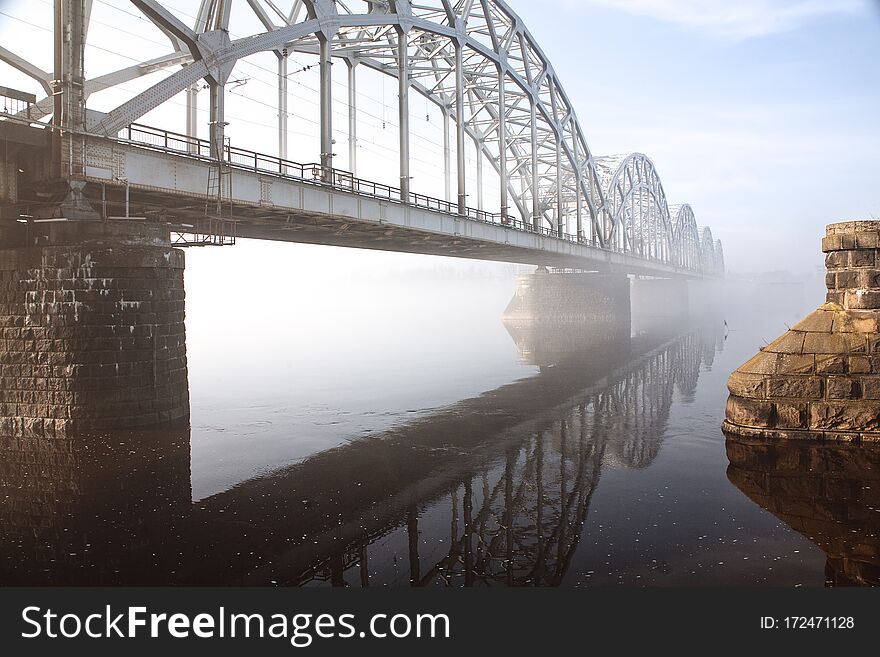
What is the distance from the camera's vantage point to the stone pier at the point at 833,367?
50.5ft

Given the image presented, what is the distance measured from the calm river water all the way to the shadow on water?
0.18 feet

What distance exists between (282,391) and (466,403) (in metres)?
8.58

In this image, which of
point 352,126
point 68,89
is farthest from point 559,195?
point 68,89

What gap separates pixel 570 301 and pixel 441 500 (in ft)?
196

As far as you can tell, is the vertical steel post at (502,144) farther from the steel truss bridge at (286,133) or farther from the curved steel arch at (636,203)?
the curved steel arch at (636,203)

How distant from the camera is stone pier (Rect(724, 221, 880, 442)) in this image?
50.5ft

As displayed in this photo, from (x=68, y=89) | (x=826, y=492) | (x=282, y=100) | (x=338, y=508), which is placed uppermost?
(x=282, y=100)

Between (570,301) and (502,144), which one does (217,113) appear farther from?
(570,301)

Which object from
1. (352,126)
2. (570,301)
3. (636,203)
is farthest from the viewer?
(636,203)

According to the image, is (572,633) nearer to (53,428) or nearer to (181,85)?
(53,428)

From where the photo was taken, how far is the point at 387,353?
45.2 metres

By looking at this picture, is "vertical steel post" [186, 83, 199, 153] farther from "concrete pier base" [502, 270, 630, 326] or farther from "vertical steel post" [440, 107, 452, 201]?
"concrete pier base" [502, 270, 630, 326]

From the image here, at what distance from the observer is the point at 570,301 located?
6994cm

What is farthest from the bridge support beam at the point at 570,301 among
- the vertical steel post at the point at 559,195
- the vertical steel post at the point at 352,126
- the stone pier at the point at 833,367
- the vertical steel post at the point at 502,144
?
the stone pier at the point at 833,367
